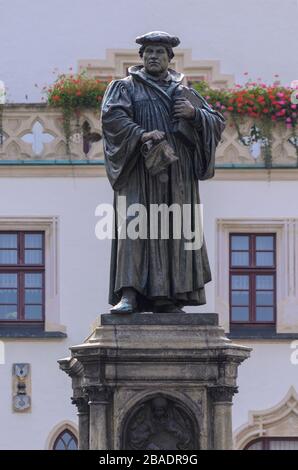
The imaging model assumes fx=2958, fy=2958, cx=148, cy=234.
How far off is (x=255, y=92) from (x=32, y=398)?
5088 mm

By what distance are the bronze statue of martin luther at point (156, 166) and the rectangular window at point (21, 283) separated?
1831 centimetres

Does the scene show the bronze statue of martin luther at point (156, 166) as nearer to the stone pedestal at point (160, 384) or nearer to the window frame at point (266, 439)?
the stone pedestal at point (160, 384)

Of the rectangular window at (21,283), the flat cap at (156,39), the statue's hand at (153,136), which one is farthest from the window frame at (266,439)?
the statue's hand at (153,136)

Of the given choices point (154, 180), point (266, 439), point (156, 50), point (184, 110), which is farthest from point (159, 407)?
point (266, 439)

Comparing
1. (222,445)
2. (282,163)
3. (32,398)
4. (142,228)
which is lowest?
(222,445)

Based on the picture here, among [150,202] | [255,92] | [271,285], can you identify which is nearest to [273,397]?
[271,285]

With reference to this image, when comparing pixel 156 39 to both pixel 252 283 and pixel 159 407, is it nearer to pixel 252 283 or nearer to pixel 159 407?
pixel 159 407

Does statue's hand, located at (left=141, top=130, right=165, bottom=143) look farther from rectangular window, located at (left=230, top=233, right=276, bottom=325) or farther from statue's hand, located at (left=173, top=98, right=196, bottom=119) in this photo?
rectangular window, located at (left=230, top=233, right=276, bottom=325)

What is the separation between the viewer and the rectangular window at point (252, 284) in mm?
38906

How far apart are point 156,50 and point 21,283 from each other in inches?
727

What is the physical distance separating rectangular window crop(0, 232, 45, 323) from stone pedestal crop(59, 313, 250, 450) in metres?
18.9

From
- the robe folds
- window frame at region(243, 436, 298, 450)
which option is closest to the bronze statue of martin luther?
the robe folds

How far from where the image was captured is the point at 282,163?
39562 mm

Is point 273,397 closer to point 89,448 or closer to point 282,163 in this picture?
point 282,163
